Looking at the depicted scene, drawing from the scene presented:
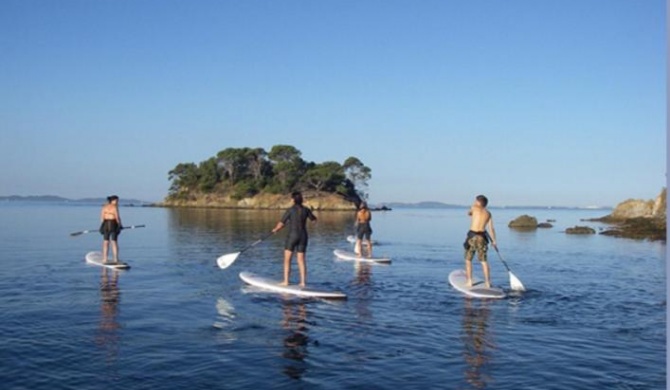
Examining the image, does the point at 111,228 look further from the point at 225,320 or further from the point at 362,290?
the point at 225,320

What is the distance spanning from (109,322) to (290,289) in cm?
437

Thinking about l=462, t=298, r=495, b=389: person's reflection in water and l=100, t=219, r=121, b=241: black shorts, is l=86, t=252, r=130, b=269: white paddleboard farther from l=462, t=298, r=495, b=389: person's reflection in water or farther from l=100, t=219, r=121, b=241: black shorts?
l=462, t=298, r=495, b=389: person's reflection in water

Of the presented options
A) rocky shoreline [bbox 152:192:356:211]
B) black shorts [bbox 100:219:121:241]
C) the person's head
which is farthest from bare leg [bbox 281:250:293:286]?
rocky shoreline [bbox 152:192:356:211]

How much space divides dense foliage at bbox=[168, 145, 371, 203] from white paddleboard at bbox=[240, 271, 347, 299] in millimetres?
106302

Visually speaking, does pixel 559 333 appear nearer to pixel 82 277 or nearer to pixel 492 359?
pixel 492 359

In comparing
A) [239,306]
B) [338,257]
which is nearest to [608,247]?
[338,257]

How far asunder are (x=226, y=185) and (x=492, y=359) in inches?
5014

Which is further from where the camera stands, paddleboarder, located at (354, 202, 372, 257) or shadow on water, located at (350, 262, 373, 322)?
paddleboarder, located at (354, 202, 372, 257)

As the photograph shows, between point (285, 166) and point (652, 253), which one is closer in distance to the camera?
point (652, 253)

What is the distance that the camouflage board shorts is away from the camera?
1464 centimetres

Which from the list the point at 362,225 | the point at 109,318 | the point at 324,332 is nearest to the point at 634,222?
the point at 362,225

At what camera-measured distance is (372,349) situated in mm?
9164

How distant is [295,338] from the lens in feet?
31.8

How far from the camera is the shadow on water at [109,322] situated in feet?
28.1
